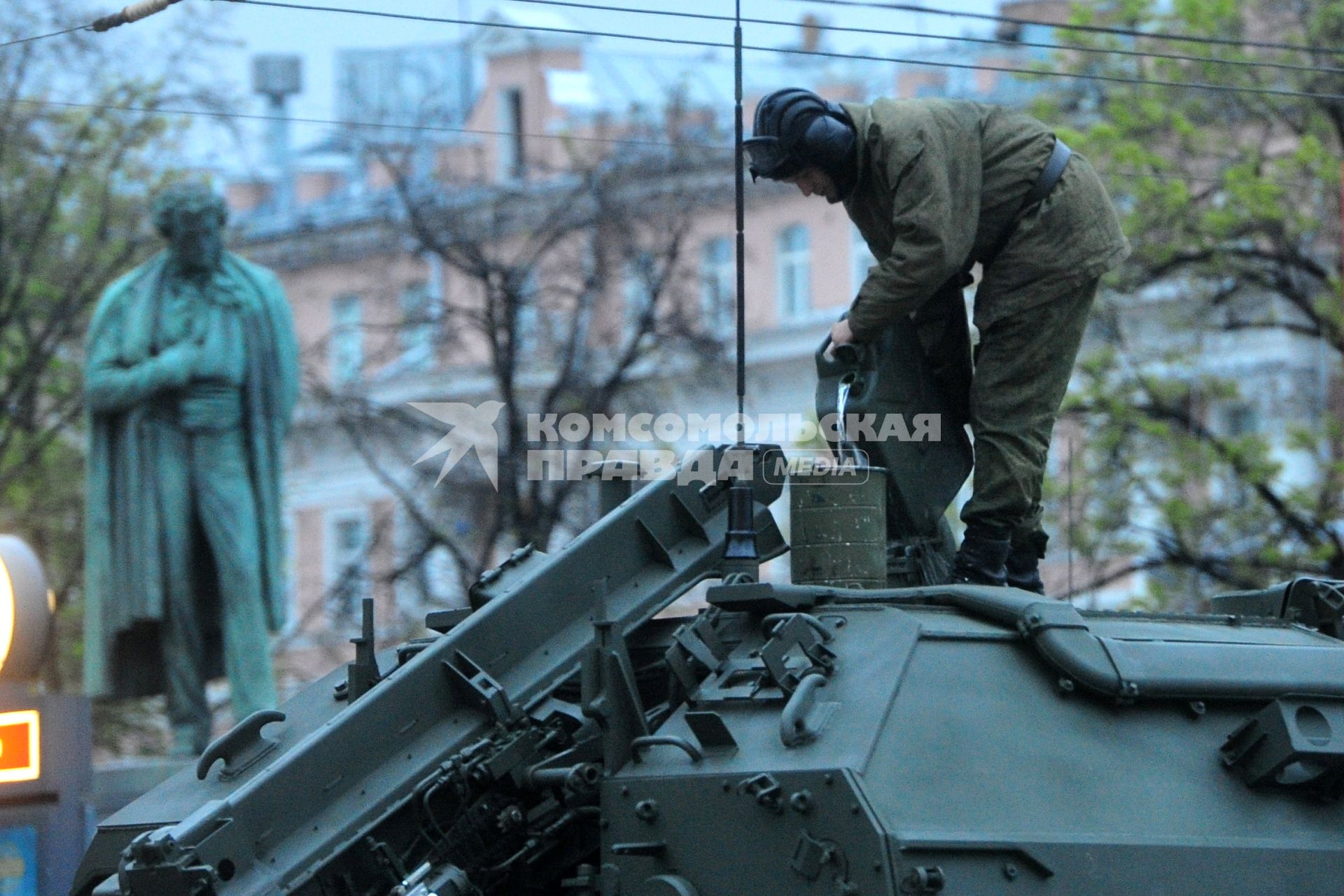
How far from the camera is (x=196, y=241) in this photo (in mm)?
12977

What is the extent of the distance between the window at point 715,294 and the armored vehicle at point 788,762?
13.7 metres

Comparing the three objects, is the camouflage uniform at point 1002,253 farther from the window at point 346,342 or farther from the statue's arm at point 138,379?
the window at point 346,342

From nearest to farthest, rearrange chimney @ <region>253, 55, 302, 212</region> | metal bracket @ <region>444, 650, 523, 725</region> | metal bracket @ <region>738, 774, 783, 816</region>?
metal bracket @ <region>738, 774, 783, 816</region> < metal bracket @ <region>444, 650, 523, 725</region> < chimney @ <region>253, 55, 302, 212</region>

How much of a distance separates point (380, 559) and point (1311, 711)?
17351 mm

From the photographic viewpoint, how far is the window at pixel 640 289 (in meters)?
21.6

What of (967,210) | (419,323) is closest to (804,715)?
(967,210)

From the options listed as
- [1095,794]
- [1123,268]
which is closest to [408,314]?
[1123,268]

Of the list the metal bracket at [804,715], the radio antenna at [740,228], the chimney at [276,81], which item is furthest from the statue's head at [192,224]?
the chimney at [276,81]

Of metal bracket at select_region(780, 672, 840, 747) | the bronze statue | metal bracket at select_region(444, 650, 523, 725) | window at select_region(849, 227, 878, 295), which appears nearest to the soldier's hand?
metal bracket at select_region(444, 650, 523, 725)

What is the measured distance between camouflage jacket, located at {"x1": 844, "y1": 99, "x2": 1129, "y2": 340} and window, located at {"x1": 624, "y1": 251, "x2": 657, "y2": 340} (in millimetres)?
13127

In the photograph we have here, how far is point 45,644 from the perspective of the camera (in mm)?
9320

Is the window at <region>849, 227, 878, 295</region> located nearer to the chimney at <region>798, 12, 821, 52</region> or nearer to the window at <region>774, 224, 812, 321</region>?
the window at <region>774, 224, 812, 321</region>

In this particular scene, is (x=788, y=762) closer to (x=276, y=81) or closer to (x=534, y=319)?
(x=534, y=319)

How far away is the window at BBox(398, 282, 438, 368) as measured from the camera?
69.5 ft
